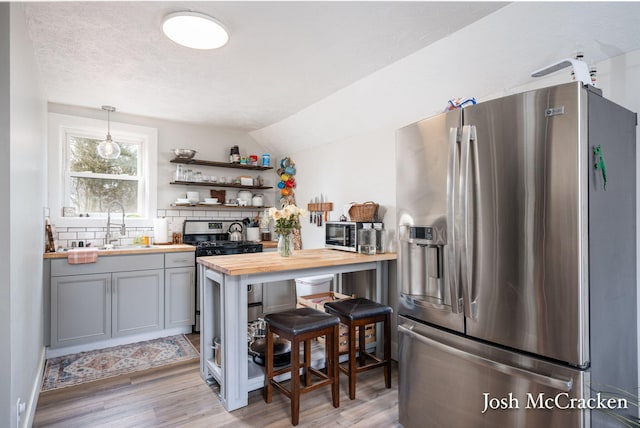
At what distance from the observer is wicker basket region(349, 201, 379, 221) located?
3.17 metres

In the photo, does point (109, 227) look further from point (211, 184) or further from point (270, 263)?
point (270, 263)

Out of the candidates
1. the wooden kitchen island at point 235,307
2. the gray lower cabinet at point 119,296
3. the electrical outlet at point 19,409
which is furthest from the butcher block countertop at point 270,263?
the gray lower cabinet at point 119,296

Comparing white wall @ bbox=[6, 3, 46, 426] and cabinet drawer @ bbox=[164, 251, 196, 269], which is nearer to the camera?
white wall @ bbox=[6, 3, 46, 426]

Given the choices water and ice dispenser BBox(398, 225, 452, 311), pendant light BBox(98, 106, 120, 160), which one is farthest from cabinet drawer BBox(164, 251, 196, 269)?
water and ice dispenser BBox(398, 225, 452, 311)

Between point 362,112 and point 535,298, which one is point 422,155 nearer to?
point 535,298

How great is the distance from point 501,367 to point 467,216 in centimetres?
69

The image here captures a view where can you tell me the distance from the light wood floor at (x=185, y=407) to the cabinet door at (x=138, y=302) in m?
0.77

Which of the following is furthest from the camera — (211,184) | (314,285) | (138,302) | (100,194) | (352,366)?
(211,184)

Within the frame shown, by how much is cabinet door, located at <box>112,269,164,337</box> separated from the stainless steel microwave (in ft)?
5.86

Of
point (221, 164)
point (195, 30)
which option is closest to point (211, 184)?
point (221, 164)

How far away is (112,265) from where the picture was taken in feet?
10.8

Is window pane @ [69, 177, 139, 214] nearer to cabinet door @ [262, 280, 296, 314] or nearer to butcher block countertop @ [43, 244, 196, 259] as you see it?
butcher block countertop @ [43, 244, 196, 259]

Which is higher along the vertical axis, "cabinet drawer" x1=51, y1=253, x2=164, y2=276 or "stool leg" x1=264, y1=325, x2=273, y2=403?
"cabinet drawer" x1=51, y1=253, x2=164, y2=276

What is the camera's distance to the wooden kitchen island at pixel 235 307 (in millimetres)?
2221
